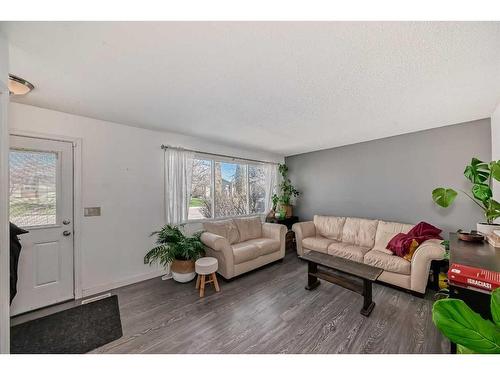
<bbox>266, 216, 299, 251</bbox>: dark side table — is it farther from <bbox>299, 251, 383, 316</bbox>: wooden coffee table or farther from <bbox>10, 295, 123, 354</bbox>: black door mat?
<bbox>10, 295, 123, 354</bbox>: black door mat

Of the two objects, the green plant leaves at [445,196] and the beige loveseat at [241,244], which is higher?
the green plant leaves at [445,196]

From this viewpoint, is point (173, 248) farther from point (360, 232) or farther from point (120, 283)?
point (360, 232)

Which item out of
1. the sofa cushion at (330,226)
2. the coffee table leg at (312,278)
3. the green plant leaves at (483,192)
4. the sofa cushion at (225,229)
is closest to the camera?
the green plant leaves at (483,192)

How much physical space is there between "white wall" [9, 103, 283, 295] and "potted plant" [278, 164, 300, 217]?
9.06 ft

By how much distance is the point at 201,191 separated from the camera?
3.64m

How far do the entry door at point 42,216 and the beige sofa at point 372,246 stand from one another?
11.7 ft

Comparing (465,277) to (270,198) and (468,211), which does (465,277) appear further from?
(270,198)

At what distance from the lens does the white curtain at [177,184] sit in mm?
3105

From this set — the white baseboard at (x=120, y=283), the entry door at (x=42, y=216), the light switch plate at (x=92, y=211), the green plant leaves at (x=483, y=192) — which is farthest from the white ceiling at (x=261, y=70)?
the white baseboard at (x=120, y=283)

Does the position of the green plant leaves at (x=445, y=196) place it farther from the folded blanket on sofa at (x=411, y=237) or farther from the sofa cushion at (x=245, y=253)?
the sofa cushion at (x=245, y=253)

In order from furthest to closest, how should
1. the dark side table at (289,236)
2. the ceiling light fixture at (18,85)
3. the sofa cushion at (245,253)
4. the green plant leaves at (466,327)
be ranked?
the dark side table at (289,236), the sofa cushion at (245,253), the ceiling light fixture at (18,85), the green plant leaves at (466,327)

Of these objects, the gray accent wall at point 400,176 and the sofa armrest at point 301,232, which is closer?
the gray accent wall at point 400,176

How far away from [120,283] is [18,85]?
97.4 inches
